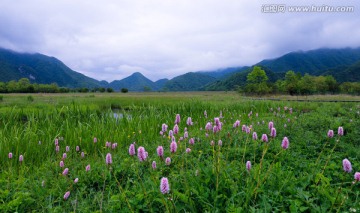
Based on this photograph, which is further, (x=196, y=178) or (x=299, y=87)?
(x=299, y=87)

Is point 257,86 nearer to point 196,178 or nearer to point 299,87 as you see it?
point 299,87

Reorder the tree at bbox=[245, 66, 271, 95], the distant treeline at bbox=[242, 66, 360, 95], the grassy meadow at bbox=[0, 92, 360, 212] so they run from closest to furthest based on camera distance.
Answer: the grassy meadow at bbox=[0, 92, 360, 212], the distant treeline at bbox=[242, 66, 360, 95], the tree at bbox=[245, 66, 271, 95]

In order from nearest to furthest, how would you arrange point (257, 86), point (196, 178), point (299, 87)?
1. point (196, 178)
2. point (299, 87)
3. point (257, 86)

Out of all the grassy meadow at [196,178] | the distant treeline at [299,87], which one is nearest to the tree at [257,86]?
the distant treeline at [299,87]

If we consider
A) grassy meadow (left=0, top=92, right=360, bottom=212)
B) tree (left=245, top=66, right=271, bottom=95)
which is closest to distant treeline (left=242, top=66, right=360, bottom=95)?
tree (left=245, top=66, right=271, bottom=95)

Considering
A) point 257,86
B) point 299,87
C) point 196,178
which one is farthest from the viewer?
point 257,86

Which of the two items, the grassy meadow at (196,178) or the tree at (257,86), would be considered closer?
the grassy meadow at (196,178)

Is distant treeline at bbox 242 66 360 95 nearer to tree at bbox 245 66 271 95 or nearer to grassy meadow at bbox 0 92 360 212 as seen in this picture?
tree at bbox 245 66 271 95

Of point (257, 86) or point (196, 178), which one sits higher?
point (257, 86)

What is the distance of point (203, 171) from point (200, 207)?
1.67 ft

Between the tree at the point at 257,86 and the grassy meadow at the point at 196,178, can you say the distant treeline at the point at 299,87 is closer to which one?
the tree at the point at 257,86

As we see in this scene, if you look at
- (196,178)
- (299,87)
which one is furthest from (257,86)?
(196,178)

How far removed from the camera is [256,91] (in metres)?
59.9

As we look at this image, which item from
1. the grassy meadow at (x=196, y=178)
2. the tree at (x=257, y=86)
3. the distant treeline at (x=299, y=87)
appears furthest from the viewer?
the tree at (x=257, y=86)
